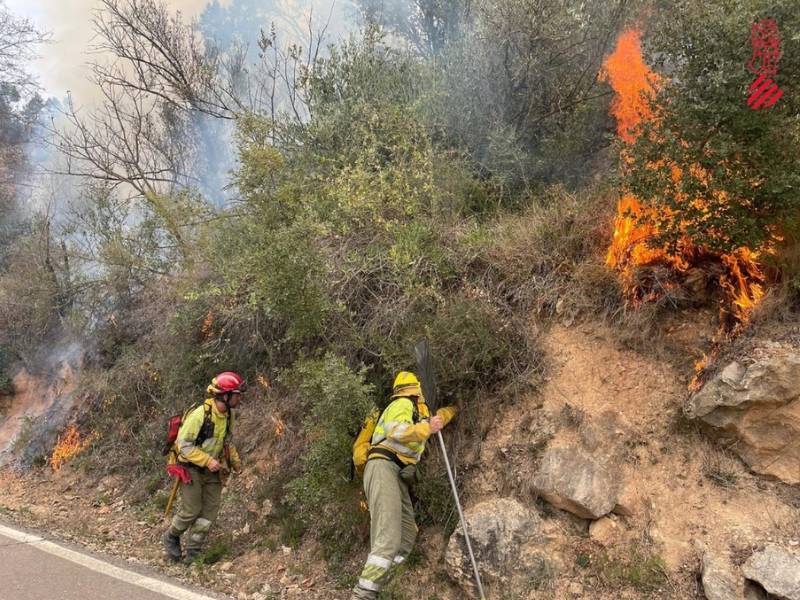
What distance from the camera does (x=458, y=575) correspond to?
459 cm

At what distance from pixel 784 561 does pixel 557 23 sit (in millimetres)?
8821

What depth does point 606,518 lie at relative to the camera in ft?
14.8

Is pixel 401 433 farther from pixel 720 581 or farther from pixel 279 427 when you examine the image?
pixel 279 427

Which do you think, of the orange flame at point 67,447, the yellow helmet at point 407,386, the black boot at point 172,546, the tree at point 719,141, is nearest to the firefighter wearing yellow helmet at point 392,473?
the yellow helmet at point 407,386

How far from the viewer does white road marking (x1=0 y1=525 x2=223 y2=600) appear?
4801 mm

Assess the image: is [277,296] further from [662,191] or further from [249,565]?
[662,191]

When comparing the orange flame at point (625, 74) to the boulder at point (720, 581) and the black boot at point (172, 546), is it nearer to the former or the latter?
the boulder at point (720, 581)

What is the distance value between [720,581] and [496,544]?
5.10ft

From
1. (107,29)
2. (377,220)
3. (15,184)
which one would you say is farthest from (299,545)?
(15,184)

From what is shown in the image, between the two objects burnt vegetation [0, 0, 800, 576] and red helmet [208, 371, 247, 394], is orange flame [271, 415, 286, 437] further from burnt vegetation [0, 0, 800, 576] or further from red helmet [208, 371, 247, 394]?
red helmet [208, 371, 247, 394]

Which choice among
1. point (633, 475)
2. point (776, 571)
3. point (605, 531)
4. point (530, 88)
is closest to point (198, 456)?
point (605, 531)

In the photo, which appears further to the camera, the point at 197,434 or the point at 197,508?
the point at 197,508

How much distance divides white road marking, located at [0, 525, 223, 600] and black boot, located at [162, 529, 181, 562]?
1.60 ft

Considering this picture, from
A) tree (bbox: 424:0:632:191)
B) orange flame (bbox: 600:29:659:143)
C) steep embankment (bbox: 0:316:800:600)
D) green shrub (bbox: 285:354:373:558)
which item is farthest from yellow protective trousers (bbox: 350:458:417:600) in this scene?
orange flame (bbox: 600:29:659:143)
